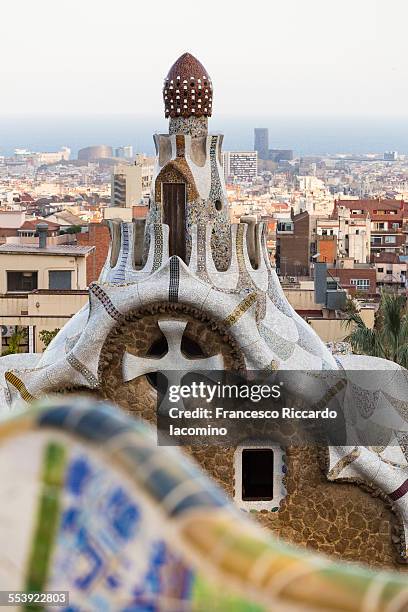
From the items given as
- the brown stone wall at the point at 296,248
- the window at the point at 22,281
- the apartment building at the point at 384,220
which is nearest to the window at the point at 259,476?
the window at the point at 22,281

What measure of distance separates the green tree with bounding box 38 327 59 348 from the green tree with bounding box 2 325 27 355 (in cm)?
37

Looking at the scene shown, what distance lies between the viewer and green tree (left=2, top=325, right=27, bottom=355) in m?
23.0

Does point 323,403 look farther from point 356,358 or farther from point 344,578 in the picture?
point 344,578

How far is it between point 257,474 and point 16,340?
1345 cm

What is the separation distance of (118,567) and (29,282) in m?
28.3

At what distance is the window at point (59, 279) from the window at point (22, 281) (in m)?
0.32

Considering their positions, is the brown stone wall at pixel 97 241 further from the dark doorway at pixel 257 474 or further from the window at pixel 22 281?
the dark doorway at pixel 257 474

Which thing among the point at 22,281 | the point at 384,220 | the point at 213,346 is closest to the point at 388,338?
the point at 213,346

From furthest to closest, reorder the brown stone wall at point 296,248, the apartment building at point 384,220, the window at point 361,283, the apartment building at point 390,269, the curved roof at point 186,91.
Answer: the apartment building at point 384,220
the brown stone wall at point 296,248
the apartment building at point 390,269
the window at point 361,283
the curved roof at point 186,91

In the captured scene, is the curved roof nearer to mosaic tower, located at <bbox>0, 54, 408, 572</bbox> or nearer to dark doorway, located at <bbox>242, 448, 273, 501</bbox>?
mosaic tower, located at <bbox>0, 54, 408, 572</bbox>

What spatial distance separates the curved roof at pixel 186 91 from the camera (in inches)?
433

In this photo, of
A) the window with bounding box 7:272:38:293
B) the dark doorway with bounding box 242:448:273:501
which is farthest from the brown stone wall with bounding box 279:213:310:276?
the dark doorway with bounding box 242:448:273:501

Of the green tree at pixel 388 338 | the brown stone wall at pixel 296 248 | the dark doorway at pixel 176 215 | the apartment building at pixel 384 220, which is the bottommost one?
the apartment building at pixel 384 220

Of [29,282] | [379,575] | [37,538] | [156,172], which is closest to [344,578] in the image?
[379,575]
